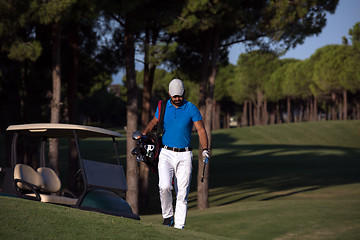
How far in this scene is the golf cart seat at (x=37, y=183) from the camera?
8.63 meters

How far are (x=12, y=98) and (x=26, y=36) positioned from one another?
337cm

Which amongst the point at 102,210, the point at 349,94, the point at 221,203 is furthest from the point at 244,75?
the point at 102,210

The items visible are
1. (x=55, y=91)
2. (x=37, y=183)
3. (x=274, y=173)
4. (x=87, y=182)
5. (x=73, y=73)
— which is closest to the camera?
(x=87, y=182)

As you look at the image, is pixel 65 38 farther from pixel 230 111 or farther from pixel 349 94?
pixel 230 111

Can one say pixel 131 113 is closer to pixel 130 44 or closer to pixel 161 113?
pixel 130 44

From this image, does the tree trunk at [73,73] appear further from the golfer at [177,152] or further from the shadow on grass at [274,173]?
the golfer at [177,152]

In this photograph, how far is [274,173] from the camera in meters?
34.5

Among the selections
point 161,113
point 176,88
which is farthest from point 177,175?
point 176,88

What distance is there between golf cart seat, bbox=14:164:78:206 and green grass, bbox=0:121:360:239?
1.21 meters

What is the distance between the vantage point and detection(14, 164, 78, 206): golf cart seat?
863 cm

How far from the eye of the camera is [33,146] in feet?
76.9

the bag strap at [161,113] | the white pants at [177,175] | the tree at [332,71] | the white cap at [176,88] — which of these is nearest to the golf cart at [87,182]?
the white pants at [177,175]

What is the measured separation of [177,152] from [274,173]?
27.7m

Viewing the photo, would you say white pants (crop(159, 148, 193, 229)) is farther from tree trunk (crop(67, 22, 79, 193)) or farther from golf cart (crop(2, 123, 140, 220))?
tree trunk (crop(67, 22, 79, 193))
